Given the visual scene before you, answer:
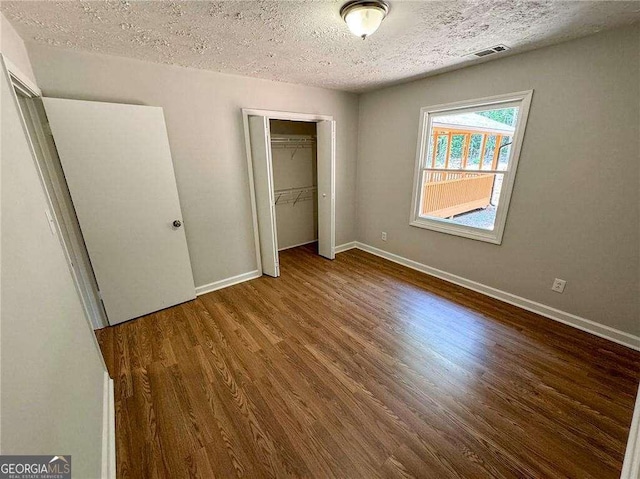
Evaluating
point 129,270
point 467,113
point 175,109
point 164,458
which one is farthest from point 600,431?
point 175,109

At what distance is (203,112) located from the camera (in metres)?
2.52

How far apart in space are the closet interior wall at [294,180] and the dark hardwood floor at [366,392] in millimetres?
1910

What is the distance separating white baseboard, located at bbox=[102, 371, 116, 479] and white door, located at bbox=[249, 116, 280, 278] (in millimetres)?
1864

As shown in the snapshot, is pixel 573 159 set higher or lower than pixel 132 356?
higher

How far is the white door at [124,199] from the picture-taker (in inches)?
77.0

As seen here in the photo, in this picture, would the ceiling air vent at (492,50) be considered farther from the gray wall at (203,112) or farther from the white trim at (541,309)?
the white trim at (541,309)

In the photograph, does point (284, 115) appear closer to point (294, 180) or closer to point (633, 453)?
point (294, 180)

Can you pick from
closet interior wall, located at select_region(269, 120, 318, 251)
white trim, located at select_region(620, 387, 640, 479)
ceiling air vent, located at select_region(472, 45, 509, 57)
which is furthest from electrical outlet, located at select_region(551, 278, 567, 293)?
closet interior wall, located at select_region(269, 120, 318, 251)

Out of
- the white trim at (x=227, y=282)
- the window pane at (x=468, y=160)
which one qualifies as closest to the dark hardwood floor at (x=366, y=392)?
the white trim at (x=227, y=282)

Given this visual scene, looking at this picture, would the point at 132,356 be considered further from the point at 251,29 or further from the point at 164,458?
the point at 251,29

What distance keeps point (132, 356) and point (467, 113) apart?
3875 mm

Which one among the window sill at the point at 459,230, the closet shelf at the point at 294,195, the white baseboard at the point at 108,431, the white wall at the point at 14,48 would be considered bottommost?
the white baseboard at the point at 108,431

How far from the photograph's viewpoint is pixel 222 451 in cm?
134

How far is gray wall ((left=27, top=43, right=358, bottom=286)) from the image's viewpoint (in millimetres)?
1979
